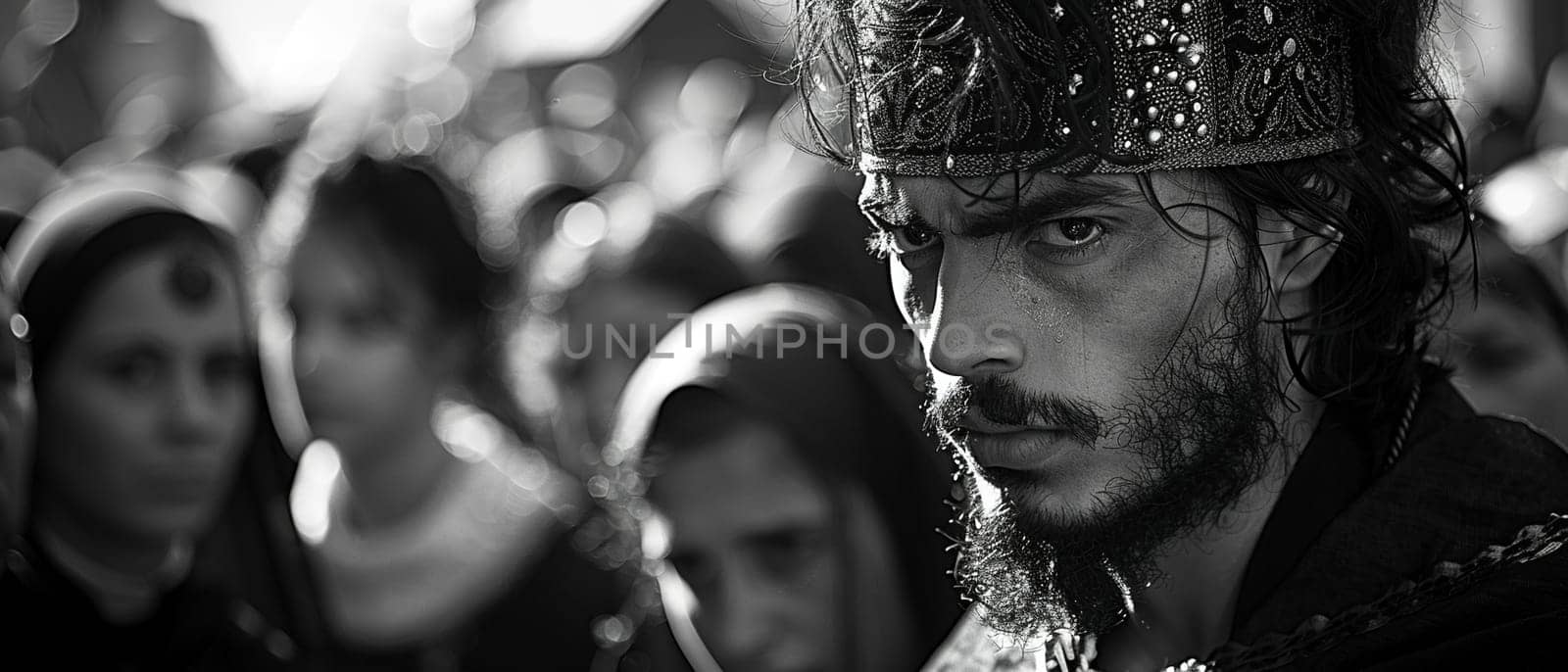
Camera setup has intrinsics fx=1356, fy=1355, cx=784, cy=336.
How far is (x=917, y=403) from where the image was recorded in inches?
116

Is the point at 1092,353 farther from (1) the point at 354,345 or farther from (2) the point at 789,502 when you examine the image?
(1) the point at 354,345

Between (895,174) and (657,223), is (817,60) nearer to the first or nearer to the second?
(895,174)

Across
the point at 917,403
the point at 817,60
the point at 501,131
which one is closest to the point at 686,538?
the point at 917,403

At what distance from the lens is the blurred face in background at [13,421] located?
329cm

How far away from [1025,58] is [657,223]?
3.38 metres

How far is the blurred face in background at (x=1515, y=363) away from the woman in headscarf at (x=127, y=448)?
3336mm

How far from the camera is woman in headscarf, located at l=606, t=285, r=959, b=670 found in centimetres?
271

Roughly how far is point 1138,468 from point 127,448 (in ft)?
9.84

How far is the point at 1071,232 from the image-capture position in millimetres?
1554

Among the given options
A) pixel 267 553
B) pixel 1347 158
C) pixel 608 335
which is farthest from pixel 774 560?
pixel 267 553

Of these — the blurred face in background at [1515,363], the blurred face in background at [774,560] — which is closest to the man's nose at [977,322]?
the blurred face in background at [774,560]

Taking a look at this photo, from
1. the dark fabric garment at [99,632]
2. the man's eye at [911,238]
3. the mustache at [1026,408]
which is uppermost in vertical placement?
the man's eye at [911,238]

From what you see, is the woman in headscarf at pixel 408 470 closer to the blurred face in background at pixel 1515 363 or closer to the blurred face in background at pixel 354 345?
the blurred face in background at pixel 354 345

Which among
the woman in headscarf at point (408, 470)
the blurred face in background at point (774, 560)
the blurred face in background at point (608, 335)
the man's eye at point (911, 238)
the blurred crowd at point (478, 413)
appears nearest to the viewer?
the man's eye at point (911, 238)
